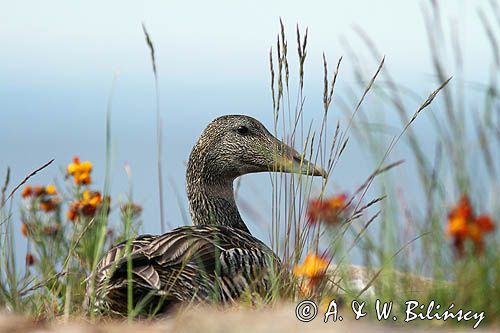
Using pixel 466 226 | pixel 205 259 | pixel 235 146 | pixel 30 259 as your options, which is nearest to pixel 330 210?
pixel 466 226

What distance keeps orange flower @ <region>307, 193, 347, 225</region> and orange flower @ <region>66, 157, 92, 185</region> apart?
7.63 ft

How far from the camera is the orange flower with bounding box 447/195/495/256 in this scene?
337 cm

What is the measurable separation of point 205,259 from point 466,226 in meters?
1.87

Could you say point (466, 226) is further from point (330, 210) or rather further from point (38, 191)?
point (38, 191)

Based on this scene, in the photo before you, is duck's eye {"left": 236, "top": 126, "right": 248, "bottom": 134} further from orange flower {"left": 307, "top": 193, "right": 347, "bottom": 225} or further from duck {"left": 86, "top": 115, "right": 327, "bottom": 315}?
orange flower {"left": 307, "top": 193, "right": 347, "bottom": 225}

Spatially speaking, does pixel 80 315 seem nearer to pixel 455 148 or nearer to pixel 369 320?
pixel 369 320

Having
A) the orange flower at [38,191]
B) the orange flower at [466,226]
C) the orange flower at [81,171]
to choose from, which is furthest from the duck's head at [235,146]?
the orange flower at [466,226]

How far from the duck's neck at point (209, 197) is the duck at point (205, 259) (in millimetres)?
109

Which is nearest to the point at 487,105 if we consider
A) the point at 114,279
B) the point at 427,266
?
the point at 427,266

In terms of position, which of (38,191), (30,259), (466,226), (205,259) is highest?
(466,226)

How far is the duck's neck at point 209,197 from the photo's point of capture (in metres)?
6.89

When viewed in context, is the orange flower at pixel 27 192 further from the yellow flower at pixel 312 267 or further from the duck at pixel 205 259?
the yellow flower at pixel 312 267

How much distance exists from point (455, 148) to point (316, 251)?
0.85 meters

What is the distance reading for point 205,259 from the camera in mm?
4965
